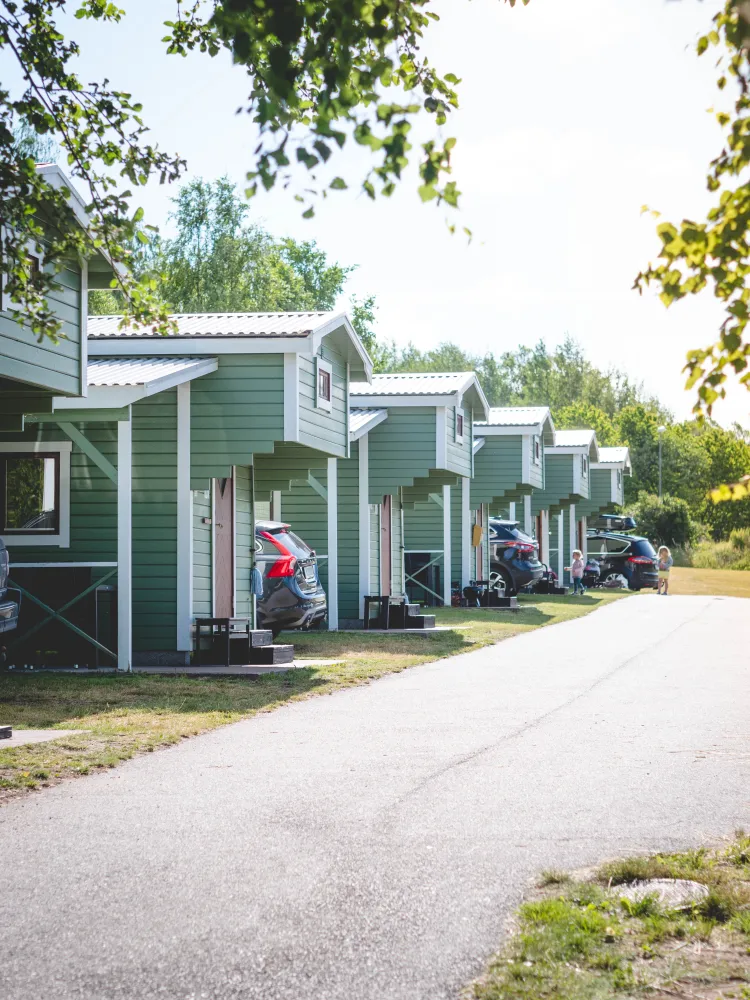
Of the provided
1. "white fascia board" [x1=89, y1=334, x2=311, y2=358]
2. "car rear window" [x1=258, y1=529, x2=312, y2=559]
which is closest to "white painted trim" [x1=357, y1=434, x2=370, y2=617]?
"car rear window" [x1=258, y1=529, x2=312, y2=559]

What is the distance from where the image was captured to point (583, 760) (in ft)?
30.4

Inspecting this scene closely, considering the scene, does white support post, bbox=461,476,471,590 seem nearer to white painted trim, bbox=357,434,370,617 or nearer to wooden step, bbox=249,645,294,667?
white painted trim, bbox=357,434,370,617

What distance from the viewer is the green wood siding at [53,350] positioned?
13.1m

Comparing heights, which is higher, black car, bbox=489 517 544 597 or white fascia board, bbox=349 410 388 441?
white fascia board, bbox=349 410 388 441

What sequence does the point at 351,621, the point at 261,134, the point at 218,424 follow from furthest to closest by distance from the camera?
the point at 351,621, the point at 218,424, the point at 261,134

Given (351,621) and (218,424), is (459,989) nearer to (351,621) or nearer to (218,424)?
(218,424)

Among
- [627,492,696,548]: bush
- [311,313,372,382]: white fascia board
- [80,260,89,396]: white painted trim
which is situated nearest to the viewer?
[80,260,89,396]: white painted trim

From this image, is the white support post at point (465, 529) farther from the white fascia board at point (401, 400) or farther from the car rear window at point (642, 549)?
the car rear window at point (642, 549)

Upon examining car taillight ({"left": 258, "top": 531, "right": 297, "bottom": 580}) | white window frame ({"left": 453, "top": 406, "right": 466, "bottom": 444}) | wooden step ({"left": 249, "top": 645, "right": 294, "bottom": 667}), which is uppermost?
white window frame ({"left": 453, "top": 406, "right": 466, "bottom": 444})

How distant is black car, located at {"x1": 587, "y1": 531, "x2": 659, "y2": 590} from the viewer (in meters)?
48.2

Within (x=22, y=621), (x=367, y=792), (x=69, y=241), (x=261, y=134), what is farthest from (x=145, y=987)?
(x=22, y=621)

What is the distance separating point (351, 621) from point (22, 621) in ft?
30.8

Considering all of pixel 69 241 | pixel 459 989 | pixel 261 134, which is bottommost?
pixel 459 989

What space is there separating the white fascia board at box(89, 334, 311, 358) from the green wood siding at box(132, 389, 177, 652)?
665 mm
